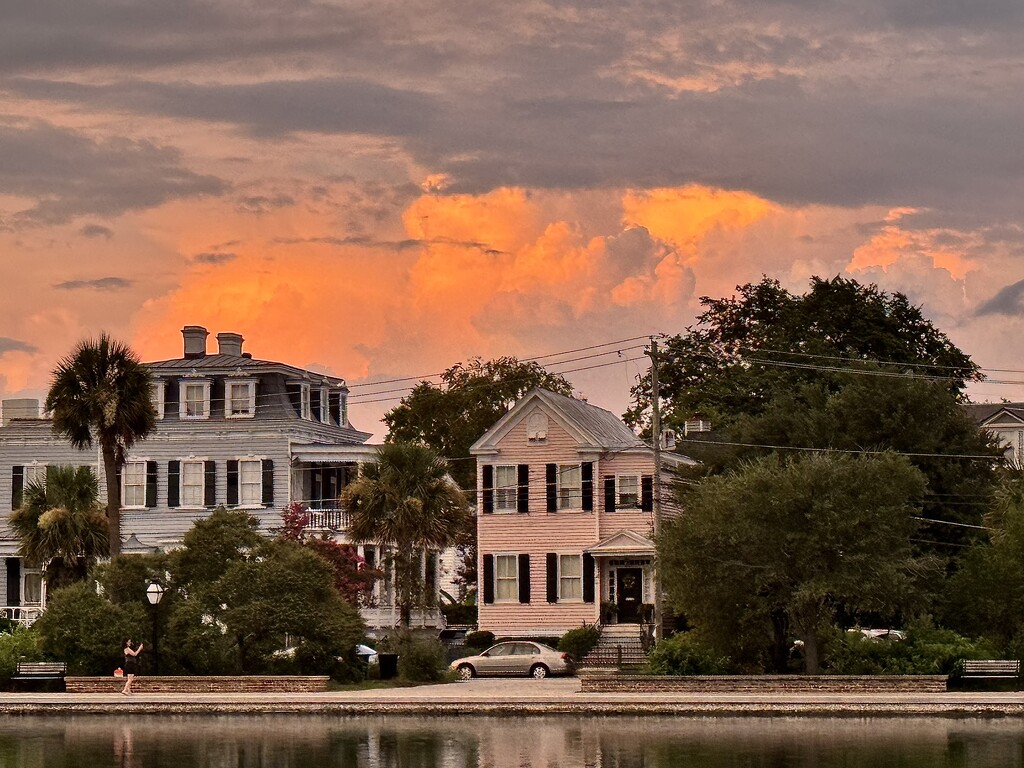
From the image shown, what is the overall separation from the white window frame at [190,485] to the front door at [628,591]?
19226mm

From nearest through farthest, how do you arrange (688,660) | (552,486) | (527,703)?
(527,703), (688,660), (552,486)

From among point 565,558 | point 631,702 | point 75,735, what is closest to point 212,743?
point 75,735

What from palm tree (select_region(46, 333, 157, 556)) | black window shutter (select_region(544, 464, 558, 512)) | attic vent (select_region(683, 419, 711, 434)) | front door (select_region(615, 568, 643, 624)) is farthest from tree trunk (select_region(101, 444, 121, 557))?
attic vent (select_region(683, 419, 711, 434))

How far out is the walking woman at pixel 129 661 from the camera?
1923 inches

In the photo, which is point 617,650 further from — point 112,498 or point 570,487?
point 112,498

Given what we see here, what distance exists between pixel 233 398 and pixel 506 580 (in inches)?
604

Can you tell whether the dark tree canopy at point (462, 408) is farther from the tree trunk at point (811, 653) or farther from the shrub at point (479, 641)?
the tree trunk at point (811, 653)

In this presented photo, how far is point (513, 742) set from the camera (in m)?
35.4

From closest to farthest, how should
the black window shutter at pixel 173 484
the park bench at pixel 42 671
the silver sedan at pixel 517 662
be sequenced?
the park bench at pixel 42 671 → the silver sedan at pixel 517 662 → the black window shutter at pixel 173 484

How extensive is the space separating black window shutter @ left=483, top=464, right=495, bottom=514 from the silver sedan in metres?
13.7

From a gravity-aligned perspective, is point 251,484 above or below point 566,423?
below

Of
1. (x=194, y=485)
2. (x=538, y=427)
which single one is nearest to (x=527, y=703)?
(x=538, y=427)

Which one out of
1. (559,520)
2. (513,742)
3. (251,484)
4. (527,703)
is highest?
(251,484)

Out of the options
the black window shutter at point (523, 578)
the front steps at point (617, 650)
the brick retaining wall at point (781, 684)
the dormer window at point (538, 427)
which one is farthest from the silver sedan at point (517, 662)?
the dormer window at point (538, 427)
